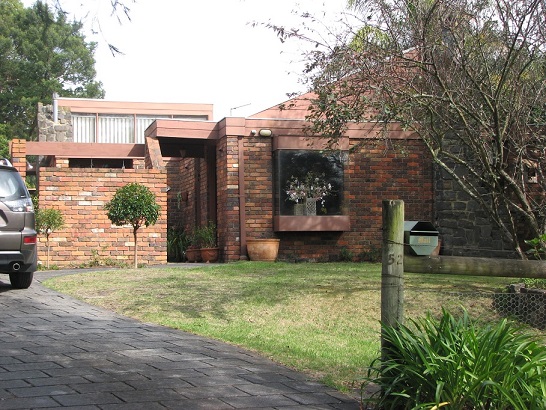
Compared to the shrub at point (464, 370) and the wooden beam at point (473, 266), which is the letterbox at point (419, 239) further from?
the shrub at point (464, 370)

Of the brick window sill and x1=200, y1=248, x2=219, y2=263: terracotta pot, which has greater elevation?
the brick window sill

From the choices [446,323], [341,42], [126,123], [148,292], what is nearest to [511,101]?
[341,42]

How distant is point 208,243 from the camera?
57.7 ft

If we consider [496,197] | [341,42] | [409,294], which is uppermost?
[341,42]

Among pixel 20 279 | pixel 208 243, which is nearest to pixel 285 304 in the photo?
pixel 20 279

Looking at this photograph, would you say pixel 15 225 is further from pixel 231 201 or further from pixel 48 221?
pixel 231 201

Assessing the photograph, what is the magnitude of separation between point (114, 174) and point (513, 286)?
962 cm

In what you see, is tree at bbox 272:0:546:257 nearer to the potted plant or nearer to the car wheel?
the car wheel

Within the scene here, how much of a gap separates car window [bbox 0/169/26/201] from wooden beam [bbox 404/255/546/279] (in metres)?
6.21

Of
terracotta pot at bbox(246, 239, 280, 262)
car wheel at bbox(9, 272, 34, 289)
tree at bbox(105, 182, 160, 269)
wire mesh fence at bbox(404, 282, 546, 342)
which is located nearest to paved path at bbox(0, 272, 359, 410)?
car wheel at bbox(9, 272, 34, 289)

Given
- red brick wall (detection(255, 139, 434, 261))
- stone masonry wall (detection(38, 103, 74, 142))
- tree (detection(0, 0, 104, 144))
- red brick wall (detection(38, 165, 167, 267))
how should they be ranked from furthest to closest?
tree (detection(0, 0, 104, 144)), stone masonry wall (detection(38, 103, 74, 142)), red brick wall (detection(255, 139, 434, 261)), red brick wall (detection(38, 165, 167, 267))

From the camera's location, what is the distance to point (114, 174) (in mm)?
16078

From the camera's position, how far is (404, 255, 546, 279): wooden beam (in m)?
4.93

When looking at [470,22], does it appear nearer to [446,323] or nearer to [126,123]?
[446,323]
